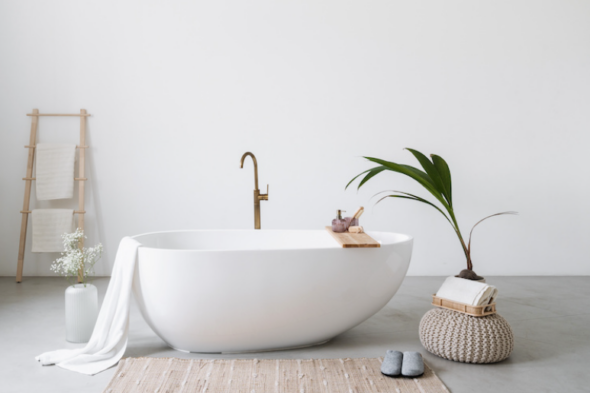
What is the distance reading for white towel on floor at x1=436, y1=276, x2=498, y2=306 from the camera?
95.6 inches

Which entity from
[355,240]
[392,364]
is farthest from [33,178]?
[392,364]

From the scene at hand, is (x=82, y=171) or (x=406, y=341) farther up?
(x=82, y=171)

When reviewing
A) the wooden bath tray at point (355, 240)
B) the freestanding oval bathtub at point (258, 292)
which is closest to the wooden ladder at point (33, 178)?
the freestanding oval bathtub at point (258, 292)

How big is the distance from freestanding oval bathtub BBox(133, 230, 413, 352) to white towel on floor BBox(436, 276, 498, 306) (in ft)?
0.85

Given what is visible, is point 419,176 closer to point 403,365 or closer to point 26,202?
point 403,365

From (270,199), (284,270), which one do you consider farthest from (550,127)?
(284,270)

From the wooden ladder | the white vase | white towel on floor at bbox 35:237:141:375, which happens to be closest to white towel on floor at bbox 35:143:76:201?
the wooden ladder

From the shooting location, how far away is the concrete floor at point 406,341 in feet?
7.29

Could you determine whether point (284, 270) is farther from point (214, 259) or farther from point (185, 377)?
point (185, 377)

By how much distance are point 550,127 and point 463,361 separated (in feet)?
9.57

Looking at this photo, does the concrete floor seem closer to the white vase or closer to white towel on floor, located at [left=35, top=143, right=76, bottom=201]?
the white vase

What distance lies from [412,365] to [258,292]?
745 millimetres

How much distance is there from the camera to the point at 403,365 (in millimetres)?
2273

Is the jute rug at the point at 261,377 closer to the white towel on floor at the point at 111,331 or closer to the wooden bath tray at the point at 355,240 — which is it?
the white towel on floor at the point at 111,331
